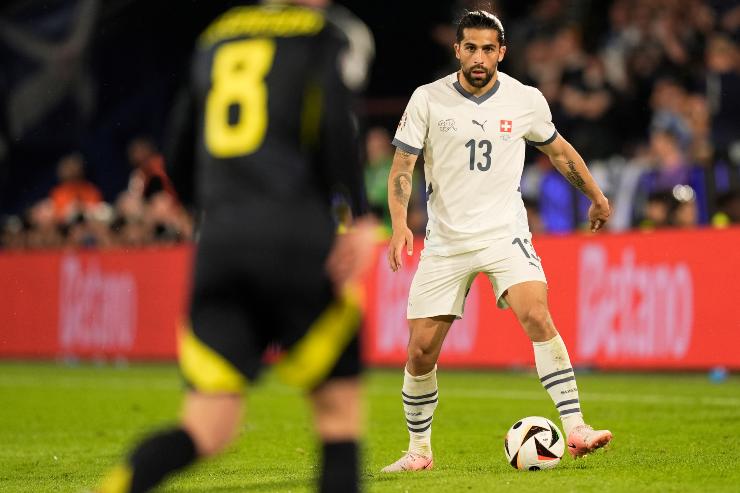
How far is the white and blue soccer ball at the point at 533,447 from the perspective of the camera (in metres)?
7.76

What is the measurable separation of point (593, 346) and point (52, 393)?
5374mm

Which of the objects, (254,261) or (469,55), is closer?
(254,261)

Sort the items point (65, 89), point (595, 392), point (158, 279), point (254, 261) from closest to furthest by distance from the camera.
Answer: point (254, 261) → point (595, 392) → point (158, 279) → point (65, 89)

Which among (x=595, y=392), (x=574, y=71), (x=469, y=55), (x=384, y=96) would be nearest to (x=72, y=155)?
(x=384, y=96)

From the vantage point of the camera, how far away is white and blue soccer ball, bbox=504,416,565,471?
776cm

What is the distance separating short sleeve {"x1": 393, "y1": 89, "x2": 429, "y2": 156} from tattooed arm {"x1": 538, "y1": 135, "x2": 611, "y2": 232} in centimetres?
72

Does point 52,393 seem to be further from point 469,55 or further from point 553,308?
point 469,55

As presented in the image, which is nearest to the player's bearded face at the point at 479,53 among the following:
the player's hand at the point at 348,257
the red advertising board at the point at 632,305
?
the player's hand at the point at 348,257

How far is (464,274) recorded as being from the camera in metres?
7.98

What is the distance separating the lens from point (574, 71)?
17578 millimetres

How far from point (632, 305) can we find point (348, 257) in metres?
9.74

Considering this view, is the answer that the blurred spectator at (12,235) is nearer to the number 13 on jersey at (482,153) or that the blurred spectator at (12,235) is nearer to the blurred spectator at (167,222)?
the blurred spectator at (167,222)

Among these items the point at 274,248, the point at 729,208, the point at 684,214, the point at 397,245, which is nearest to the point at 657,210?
the point at 684,214

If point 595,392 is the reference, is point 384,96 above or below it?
above
